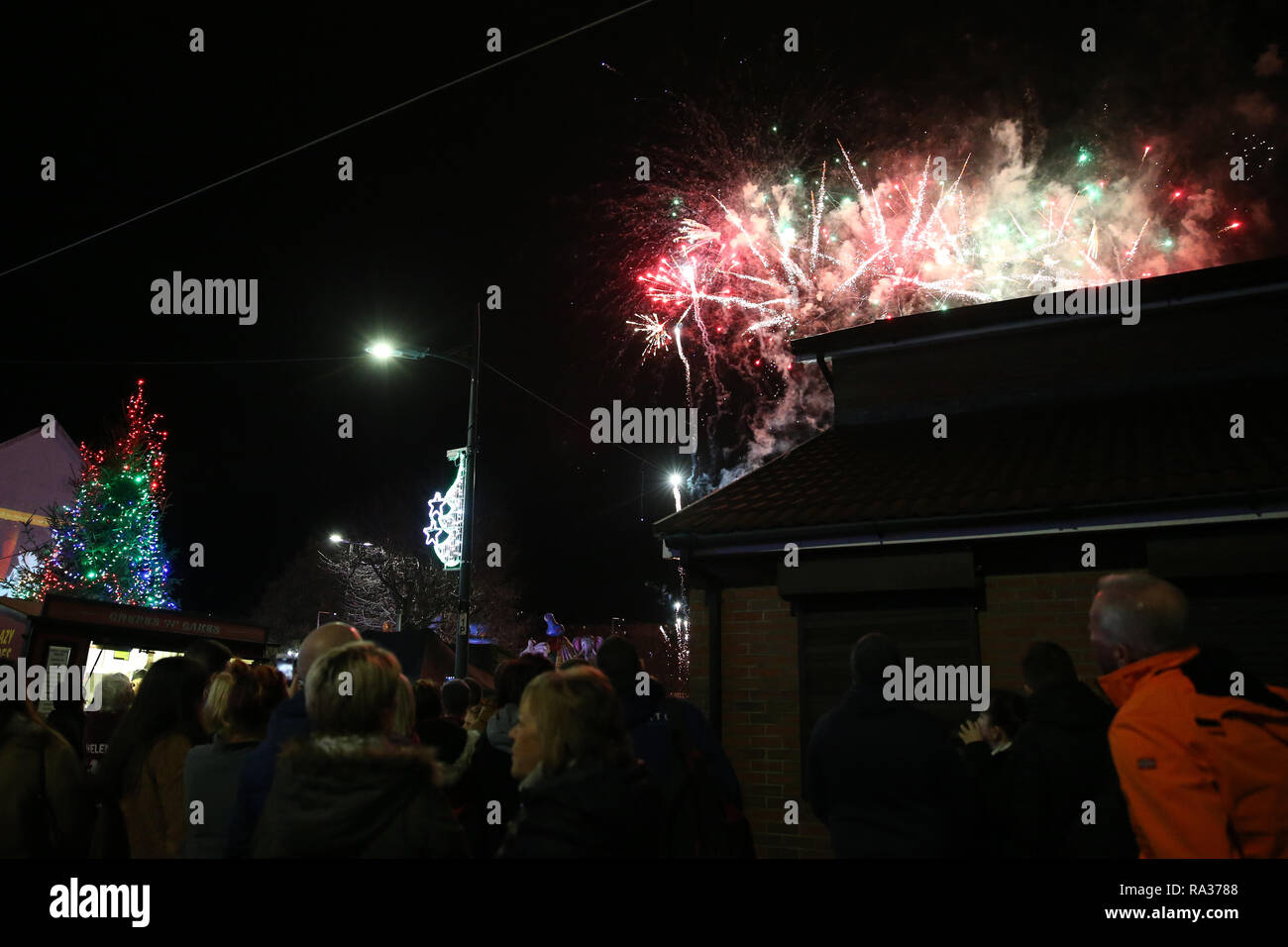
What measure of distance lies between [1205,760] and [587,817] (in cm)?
198

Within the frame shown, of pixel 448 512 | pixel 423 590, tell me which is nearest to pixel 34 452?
pixel 423 590

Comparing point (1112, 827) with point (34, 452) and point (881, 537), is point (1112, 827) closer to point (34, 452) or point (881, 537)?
point (881, 537)

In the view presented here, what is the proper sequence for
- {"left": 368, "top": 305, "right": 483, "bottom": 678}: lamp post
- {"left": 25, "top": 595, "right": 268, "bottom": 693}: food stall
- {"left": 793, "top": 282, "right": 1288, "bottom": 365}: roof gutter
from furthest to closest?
{"left": 25, "top": 595, "right": 268, "bottom": 693}: food stall, {"left": 368, "top": 305, "right": 483, "bottom": 678}: lamp post, {"left": 793, "top": 282, "right": 1288, "bottom": 365}: roof gutter

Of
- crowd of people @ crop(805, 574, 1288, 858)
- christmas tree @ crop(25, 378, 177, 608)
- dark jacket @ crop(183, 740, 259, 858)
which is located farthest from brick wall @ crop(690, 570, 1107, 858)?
christmas tree @ crop(25, 378, 177, 608)

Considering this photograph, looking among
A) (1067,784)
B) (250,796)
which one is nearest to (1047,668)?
(1067,784)

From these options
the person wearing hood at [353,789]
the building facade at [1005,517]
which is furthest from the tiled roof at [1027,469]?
the person wearing hood at [353,789]

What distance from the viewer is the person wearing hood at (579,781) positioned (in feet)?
9.25

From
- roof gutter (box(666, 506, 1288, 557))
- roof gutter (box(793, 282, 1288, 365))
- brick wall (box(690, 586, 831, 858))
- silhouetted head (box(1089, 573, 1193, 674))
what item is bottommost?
brick wall (box(690, 586, 831, 858))

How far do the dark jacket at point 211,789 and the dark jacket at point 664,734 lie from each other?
5.91 feet

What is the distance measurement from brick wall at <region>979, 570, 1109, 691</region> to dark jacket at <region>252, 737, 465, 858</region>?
6.40 metres

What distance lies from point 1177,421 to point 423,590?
1414 inches

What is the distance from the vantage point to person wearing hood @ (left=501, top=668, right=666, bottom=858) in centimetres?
282

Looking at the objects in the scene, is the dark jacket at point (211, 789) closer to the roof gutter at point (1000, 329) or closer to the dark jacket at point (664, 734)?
the dark jacket at point (664, 734)

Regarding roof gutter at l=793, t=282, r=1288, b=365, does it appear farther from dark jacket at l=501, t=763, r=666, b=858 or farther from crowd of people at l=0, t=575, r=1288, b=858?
dark jacket at l=501, t=763, r=666, b=858
